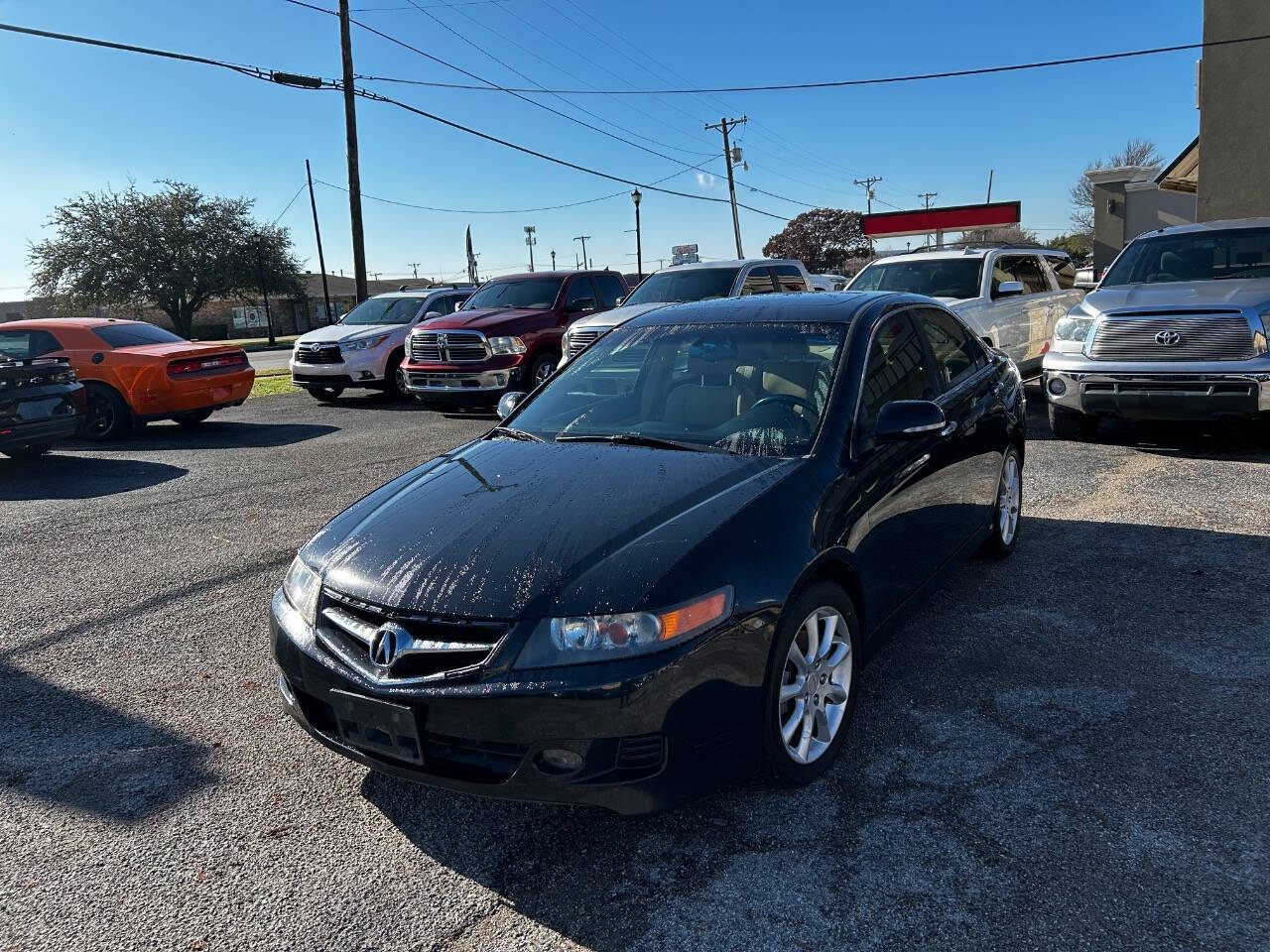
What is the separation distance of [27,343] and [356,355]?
4488 millimetres

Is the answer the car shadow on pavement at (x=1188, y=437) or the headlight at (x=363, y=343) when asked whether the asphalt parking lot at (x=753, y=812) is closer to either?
the car shadow on pavement at (x=1188, y=437)

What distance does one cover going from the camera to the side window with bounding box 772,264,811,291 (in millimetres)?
12148

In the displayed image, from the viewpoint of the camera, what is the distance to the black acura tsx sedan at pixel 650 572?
241 centimetres

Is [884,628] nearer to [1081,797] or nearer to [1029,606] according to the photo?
[1081,797]

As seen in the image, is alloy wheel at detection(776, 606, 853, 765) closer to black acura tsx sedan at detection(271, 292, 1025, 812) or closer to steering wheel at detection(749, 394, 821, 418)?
black acura tsx sedan at detection(271, 292, 1025, 812)

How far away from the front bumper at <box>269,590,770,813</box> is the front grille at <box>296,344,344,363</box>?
A: 1253 cm

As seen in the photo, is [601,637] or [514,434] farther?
[514,434]

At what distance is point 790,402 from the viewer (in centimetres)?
351

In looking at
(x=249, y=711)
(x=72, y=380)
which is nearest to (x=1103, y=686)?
(x=249, y=711)

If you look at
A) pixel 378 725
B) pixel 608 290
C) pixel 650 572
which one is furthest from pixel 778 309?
pixel 608 290

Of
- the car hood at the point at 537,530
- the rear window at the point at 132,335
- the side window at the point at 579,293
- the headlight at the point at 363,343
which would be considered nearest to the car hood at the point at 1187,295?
the car hood at the point at 537,530

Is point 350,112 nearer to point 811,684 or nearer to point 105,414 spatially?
point 105,414

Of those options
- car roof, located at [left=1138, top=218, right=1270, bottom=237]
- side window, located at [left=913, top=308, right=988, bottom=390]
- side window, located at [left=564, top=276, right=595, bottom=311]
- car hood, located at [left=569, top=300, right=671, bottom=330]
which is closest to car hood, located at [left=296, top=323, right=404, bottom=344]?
side window, located at [left=564, top=276, right=595, bottom=311]

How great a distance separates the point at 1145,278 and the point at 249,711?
28.2 feet
